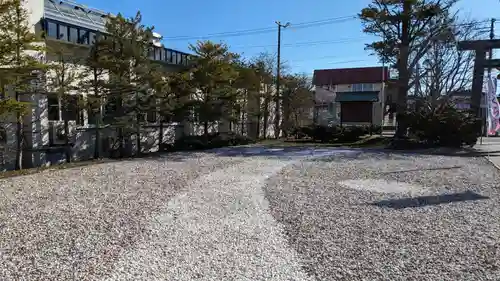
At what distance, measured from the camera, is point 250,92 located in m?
17.8

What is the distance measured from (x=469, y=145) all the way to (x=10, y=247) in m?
13.7

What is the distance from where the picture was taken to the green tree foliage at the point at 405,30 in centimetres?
1389

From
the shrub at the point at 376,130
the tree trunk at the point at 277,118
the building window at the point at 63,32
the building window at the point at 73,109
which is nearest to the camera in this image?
the building window at the point at 73,109

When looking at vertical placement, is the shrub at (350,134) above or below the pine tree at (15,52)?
below

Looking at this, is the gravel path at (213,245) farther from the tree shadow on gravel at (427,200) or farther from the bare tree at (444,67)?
the bare tree at (444,67)

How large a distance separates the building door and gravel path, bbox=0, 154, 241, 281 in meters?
17.8

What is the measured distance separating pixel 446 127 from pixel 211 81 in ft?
29.2

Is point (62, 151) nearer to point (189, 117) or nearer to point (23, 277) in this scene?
point (189, 117)

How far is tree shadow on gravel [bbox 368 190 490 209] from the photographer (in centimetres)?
466

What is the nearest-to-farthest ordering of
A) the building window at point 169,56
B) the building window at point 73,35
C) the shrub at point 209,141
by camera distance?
the building window at point 73,35 → the shrub at point 209,141 → the building window at point 169,56

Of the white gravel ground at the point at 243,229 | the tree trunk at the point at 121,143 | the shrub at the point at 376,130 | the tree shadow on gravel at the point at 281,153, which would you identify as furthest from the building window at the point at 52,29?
the shrub at the point at 376,130

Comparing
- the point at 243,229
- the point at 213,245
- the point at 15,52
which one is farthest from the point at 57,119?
the point at 213,245

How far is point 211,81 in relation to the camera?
45.7ft

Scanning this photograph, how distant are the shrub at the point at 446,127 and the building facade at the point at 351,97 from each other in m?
5.07
